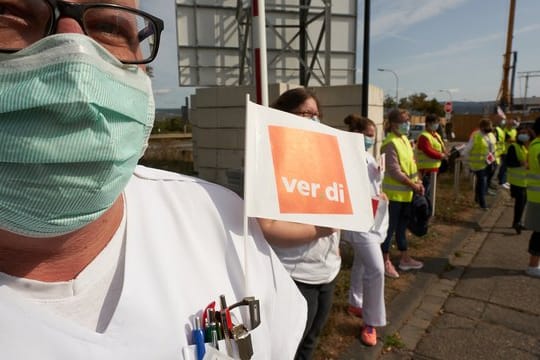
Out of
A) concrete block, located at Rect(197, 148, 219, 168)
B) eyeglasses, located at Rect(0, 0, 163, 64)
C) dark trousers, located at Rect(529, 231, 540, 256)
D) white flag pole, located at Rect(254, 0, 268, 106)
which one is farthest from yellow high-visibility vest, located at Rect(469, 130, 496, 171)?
eyeglasses, located at Rect(0, 0, 163, 64)

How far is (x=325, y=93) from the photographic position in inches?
196

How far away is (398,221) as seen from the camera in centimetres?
436

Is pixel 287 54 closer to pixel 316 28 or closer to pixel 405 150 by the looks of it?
pixel 316 28

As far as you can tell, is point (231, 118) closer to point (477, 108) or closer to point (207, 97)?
point (207, 97)

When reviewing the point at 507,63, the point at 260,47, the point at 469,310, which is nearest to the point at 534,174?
the point at 469,310

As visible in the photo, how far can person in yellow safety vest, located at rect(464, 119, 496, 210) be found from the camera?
7434 millimetres

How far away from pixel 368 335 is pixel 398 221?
1.76m

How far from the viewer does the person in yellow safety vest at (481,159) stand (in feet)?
24.4

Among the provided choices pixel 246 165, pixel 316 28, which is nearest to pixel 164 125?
pixel 316 28

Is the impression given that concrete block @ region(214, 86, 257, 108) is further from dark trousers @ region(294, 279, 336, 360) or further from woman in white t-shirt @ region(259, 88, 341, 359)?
dark trousers @ region(294, 279, 336, 360)

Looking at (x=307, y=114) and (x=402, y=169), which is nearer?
(x=307, y=114)

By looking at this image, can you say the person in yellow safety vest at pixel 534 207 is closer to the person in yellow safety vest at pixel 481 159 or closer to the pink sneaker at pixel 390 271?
the pink sneaker at pixel 390 271

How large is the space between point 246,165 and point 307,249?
3.76ft

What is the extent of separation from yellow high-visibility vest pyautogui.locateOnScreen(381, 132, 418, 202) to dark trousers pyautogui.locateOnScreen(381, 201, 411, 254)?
0.34 feet
